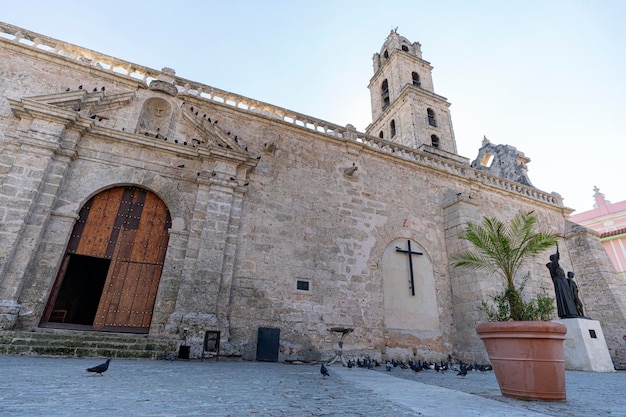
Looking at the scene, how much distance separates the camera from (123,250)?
23.4 feet

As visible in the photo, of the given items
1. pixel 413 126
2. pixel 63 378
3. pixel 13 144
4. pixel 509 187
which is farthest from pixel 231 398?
pixel 413 126

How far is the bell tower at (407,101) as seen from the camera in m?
18.1

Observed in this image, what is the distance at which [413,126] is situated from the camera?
17750mm

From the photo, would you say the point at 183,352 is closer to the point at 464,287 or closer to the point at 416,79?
the point at 464,287

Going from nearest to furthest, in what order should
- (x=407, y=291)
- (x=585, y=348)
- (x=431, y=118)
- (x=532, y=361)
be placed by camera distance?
(x=532, y=361)
(x=585, y=348)
(x=407, y=291)
(x=431, y=118)

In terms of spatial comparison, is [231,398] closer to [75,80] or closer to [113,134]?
[113,134]

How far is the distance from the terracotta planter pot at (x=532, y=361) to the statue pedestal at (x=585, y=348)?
6.05 metres

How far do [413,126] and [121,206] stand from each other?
1512cm

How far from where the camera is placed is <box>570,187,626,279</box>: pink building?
64.3 ft

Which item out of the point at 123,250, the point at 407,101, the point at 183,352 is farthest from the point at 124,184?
the point at 407,101

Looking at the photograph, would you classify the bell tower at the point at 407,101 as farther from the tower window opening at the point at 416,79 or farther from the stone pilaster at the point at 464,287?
the stone pilaster at the point at 464,287

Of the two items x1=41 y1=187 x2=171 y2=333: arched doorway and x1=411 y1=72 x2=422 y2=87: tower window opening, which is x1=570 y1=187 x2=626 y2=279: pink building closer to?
x1=411 y1=72 x2=422 y2=87: tower window opening

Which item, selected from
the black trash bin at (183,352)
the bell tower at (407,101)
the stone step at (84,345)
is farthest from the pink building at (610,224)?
the stone step at (84,345)

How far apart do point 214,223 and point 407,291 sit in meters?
5.66
